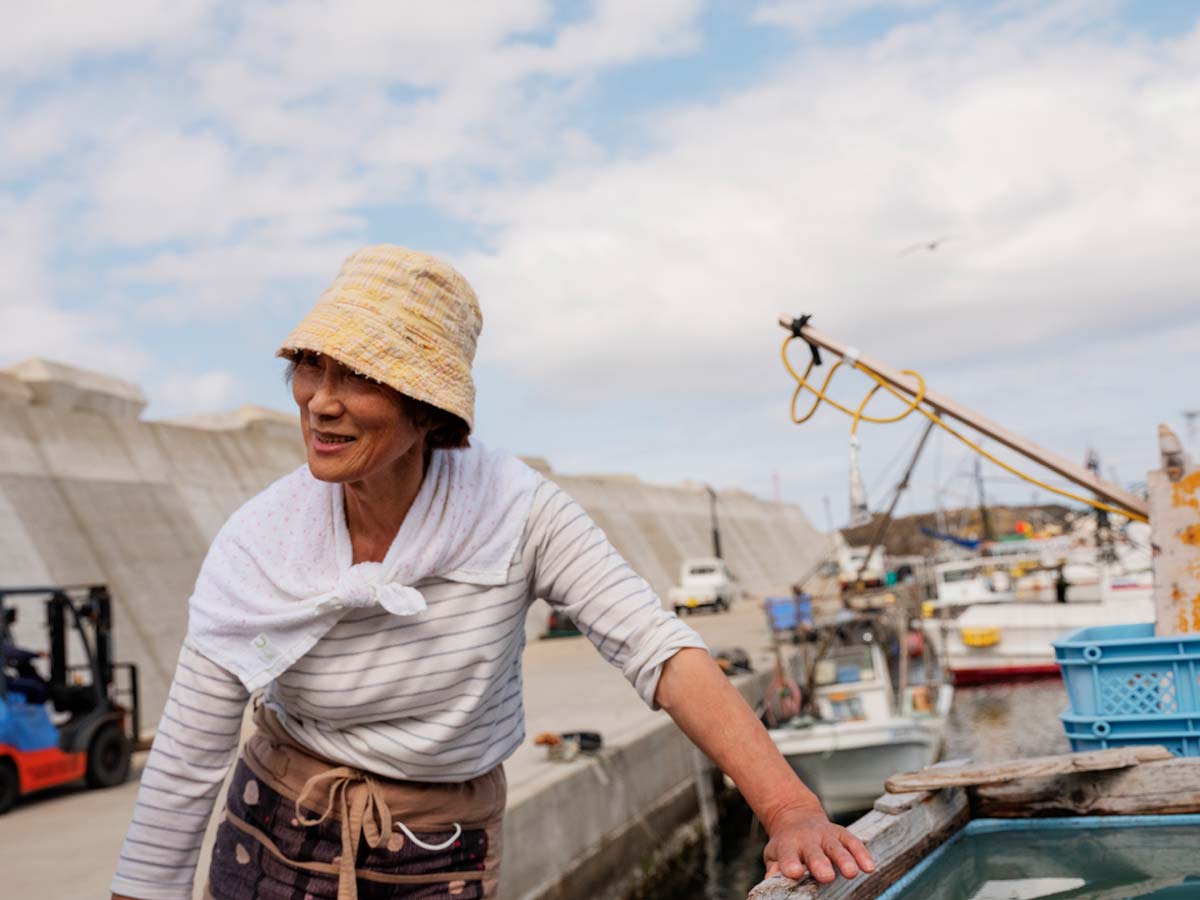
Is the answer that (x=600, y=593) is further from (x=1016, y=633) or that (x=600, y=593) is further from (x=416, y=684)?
(x=1016, y=633)

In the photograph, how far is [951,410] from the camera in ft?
15.7

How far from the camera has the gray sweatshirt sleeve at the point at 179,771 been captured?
231 cm

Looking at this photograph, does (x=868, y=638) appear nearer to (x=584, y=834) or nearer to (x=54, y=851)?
(x=584, y=834)

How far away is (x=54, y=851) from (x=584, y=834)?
4.15 metres

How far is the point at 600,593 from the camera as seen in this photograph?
2.23m

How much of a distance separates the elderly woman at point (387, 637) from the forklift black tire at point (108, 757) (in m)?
10.6

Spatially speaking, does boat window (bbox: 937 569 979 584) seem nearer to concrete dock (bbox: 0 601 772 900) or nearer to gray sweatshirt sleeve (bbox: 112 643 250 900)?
concrete dock (bbox: 0 601 772 900)

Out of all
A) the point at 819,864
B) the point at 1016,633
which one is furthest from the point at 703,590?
the point at 819,864

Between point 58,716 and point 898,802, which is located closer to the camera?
point 898,802

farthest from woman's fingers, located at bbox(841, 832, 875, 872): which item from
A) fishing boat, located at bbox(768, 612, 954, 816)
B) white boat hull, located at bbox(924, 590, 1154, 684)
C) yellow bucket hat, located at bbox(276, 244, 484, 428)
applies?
white boat hull, located at bbox(924, 590, 1154, 684)

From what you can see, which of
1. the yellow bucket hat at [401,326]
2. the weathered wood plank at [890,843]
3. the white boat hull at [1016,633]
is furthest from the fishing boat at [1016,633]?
the yellow bucket hat at [401,326]

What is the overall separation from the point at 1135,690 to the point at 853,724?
1132cm

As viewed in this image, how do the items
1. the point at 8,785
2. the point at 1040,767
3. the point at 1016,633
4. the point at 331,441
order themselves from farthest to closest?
the point at 1016,633 → the point at 8,785 → the point at 1040,767 → the point at 331,441

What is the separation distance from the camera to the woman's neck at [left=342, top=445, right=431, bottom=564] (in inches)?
89.3
